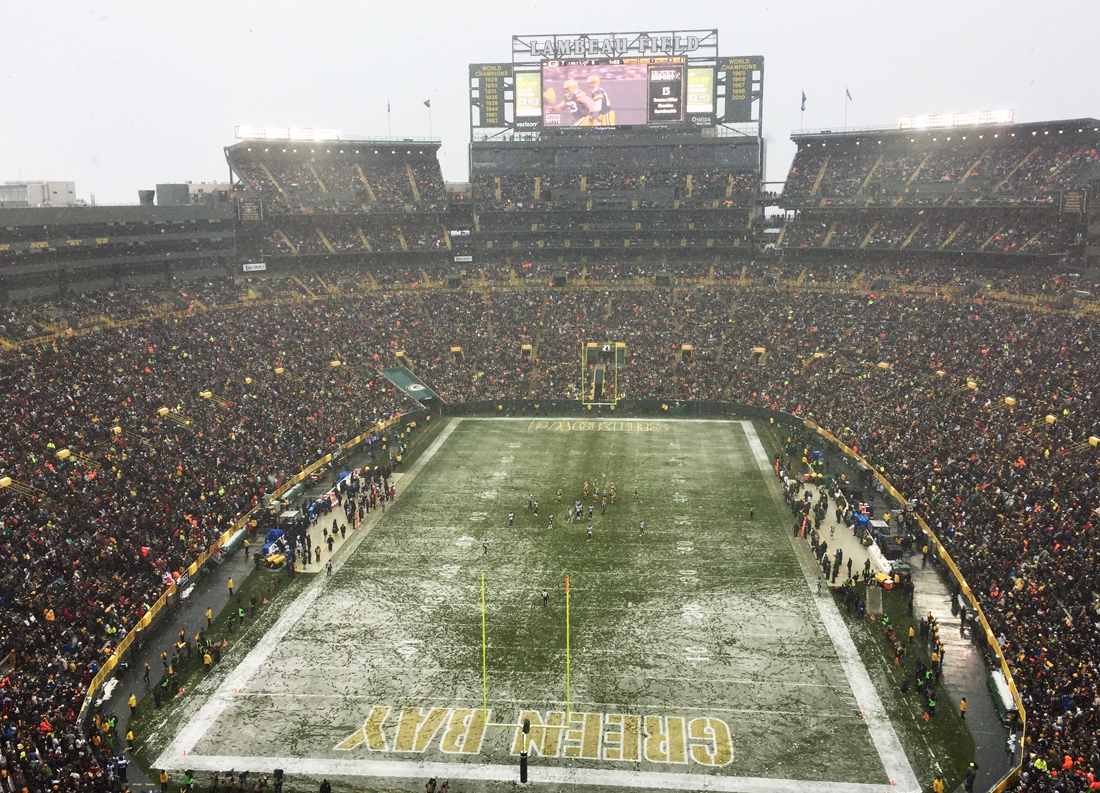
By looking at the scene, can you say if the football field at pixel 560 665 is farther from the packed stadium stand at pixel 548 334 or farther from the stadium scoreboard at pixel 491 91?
the stadium scoreboard at pixel 491 91

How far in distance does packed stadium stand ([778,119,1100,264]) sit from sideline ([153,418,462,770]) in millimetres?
56502

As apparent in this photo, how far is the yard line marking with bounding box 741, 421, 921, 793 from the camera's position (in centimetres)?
2034

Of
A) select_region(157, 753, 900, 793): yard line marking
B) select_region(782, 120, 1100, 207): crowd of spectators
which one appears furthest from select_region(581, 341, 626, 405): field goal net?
select_region(157, 753, 900, 793): yard line marking

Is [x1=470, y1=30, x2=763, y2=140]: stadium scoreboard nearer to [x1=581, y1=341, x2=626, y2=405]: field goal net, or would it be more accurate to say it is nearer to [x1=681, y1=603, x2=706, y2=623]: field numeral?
[x1=581, y1=341, x2=626, y2=405]: field goal net

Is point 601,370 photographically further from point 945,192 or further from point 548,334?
point 945,192

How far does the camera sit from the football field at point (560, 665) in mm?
20953

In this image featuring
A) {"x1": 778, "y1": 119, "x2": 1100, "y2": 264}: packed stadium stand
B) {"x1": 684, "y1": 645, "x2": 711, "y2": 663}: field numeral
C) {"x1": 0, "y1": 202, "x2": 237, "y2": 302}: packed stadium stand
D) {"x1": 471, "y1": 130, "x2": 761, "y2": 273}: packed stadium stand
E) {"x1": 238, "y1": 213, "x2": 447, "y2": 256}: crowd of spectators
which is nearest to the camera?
{"x1": 684, "y1": 645, "x2": 711, "y2": 663}: field numeral

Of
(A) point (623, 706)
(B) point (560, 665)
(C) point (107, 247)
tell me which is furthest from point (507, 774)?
(C) point (107, 247)

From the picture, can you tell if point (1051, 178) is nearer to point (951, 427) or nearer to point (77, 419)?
point (951, 427)

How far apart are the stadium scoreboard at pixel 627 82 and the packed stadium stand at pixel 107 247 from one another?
1192 inches

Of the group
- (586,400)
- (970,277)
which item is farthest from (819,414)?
(970,277)

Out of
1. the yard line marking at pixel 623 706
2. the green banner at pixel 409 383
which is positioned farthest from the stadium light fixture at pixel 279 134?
the yard line marking at pixel 623 706

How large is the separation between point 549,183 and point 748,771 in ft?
228

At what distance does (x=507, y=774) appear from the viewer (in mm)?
20422
